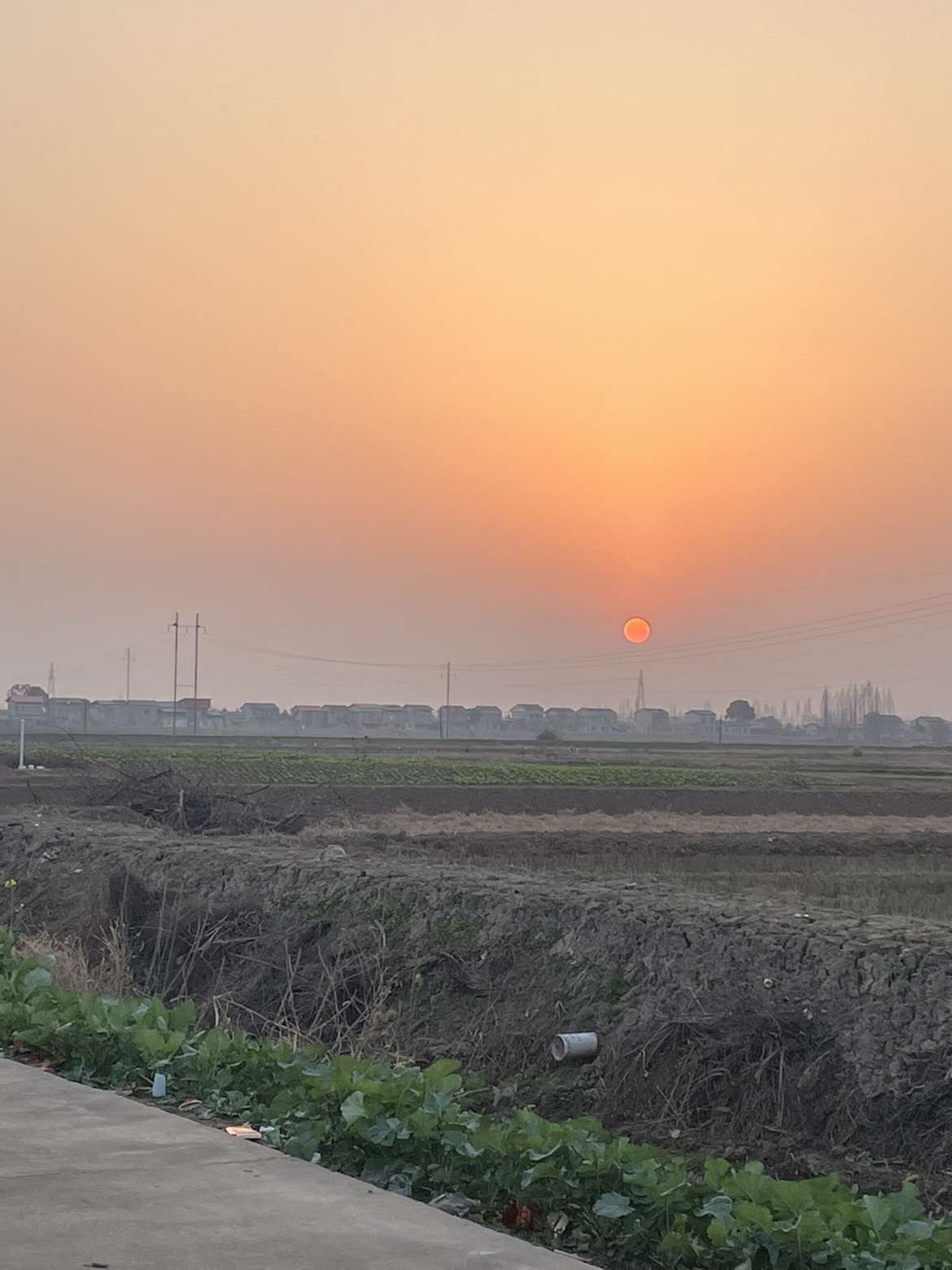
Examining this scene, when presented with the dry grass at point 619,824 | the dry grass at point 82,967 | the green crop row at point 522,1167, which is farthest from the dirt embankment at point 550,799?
the green crop row at point 522,1167

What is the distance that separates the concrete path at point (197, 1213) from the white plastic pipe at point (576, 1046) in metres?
5.97

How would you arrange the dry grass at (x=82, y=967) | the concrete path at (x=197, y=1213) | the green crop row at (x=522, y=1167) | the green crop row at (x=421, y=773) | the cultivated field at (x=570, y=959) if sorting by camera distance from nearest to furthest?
1. the concrete path at (x=197, y=1213)
2. the green crop row at (x=522, y=1167)
3. the cultivated field at (x=570, y=959)
4. the dry grass at (x=82, y=967)
5. the green crop row at (x=421, y=773)

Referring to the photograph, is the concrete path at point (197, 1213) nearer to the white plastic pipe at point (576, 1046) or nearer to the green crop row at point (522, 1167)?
the green crop row at point (522, 1167)

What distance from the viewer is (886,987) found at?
1212 centimetres

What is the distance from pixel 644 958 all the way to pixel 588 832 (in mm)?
21779

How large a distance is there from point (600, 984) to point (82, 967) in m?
4.88

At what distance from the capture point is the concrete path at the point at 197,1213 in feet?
18.6

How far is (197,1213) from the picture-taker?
6.17m

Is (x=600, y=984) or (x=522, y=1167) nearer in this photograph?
(x=522, y=1167)

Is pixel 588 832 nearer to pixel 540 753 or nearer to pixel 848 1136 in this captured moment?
pixel 848 1136

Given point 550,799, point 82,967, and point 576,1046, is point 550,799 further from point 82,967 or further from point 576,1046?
point 576,1046

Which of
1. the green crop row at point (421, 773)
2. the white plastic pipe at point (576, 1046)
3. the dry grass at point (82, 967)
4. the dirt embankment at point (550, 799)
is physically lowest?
the white plastic pipe at point (576, 1046)

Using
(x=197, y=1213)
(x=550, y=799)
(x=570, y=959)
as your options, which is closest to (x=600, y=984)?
(x=570, y=959)

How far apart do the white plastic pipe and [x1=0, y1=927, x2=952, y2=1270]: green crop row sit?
369cm
